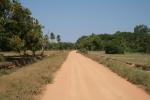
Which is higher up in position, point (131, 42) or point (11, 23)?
point (11, 23)

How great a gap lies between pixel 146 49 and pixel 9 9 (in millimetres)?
109095

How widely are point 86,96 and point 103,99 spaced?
1.10 m

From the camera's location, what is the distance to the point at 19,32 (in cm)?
4772

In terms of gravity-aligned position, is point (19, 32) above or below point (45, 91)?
above

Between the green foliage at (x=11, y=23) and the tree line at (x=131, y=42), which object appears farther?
the tree line at (x=131, y=42)

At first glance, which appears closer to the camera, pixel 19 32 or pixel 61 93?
pixel 61 93

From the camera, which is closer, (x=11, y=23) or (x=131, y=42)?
(x=11, y=23)

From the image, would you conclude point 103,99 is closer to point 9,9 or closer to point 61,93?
point 61,93

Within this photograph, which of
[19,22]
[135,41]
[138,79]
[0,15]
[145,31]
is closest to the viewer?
[138,79]

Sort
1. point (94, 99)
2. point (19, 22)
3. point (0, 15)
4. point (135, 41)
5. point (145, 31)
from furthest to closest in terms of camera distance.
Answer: point (145, 31) → point (135, 41) → point (19, 22) → point (0, 15) → point (94, 99)

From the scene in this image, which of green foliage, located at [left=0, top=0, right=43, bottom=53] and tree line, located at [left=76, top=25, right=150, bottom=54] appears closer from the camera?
green foliage, located at [left=0, top=0, right=43, bottom=53]

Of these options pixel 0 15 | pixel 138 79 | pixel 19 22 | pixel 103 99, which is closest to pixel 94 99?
pixel 103 99

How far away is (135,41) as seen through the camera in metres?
167

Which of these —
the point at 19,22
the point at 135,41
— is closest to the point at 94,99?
the point at 19,22
